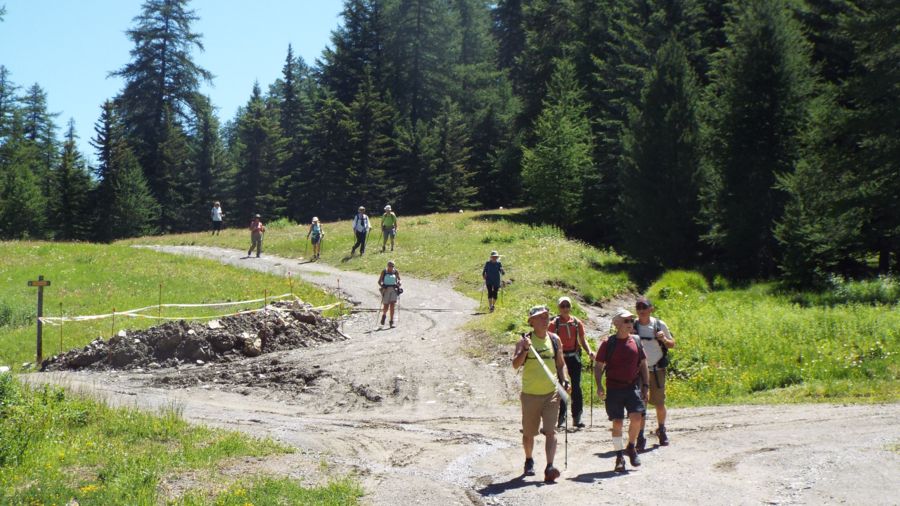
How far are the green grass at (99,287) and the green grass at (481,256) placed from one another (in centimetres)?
542

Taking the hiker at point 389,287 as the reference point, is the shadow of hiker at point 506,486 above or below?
below

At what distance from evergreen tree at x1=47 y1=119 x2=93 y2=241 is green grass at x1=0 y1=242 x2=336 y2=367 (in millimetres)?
25388

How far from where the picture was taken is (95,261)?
37031 mm

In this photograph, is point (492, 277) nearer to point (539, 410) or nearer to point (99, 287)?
point (99, 287)

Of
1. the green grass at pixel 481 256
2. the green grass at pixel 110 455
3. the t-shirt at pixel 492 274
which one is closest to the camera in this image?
the green grass at pixel 110 455

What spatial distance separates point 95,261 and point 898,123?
104 feet

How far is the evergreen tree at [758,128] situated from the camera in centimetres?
3678

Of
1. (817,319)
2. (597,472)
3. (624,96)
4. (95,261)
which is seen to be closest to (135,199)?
(95,261)

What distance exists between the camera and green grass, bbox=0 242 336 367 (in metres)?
24.7

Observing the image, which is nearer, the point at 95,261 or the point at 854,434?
the point at 854,434

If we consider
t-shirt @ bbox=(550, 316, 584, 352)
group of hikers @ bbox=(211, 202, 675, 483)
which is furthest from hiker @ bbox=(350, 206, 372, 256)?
group of hikers @ bbox=(211, 202, 675, 483)

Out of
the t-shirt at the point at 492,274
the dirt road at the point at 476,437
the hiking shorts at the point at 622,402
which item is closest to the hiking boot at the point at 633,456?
the dirt road at the point at 476,437

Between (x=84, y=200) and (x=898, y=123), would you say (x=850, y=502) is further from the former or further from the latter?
(x=84, y=200)

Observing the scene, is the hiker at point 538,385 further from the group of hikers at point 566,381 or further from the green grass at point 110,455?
the green grass at point 110,455
